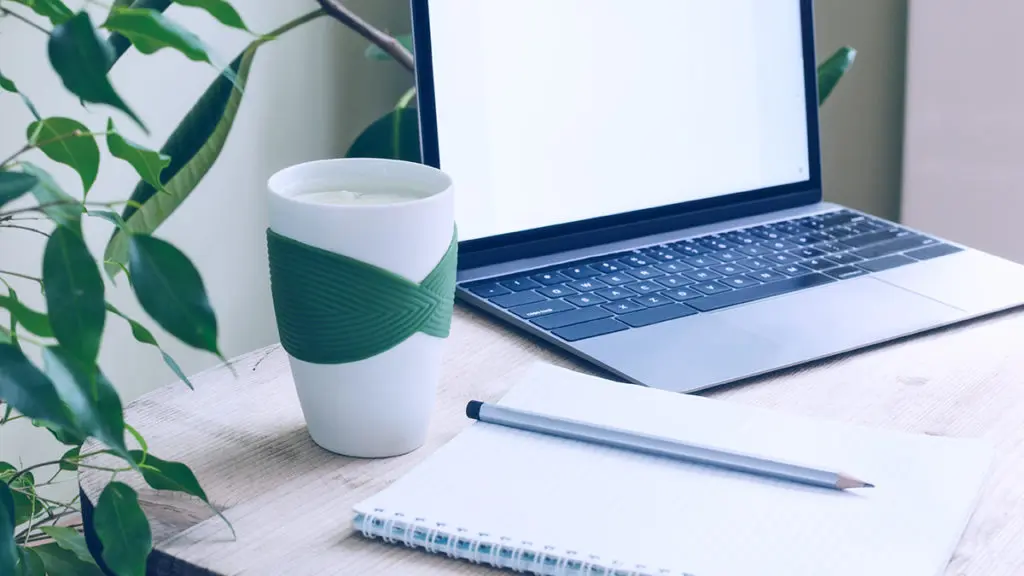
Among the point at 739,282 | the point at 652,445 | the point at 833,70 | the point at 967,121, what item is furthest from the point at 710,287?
the point at 967,121

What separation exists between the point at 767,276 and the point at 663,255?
0.08 meters

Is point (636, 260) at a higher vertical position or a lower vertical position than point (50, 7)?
lower

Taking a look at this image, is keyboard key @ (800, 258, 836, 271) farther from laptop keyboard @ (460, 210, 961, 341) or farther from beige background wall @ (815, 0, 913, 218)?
beige background wall @ (815, 0, 913, 218)

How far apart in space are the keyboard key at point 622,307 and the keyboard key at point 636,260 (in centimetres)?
7

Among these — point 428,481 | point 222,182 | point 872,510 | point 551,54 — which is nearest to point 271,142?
point 222,182

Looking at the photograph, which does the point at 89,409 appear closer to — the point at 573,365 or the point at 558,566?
the point at 558,566

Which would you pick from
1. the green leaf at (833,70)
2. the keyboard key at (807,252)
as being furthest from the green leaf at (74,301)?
the green leaf at (833,70)

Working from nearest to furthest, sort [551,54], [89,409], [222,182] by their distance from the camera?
[89,409] → [551,54] → [222,182]

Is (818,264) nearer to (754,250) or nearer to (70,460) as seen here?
(754,250)

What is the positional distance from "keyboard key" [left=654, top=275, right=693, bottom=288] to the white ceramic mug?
0.77 ft

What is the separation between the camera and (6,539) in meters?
0.33

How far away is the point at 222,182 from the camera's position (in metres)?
0.83

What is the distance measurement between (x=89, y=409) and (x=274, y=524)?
0.47 feet

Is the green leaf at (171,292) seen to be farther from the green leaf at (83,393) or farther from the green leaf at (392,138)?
the green leaf at (392,138)
